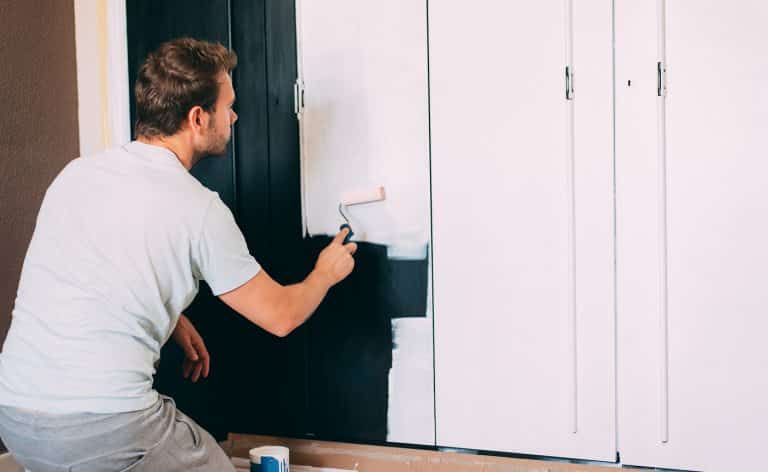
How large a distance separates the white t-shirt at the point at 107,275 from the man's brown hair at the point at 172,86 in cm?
11

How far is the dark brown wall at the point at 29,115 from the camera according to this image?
2.04 meters

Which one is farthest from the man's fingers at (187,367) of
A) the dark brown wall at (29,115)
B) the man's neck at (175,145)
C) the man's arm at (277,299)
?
the dark brown wall at (29,115)

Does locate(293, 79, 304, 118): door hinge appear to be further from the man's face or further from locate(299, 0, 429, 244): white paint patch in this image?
the man's face

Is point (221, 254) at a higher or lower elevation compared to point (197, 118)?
lower

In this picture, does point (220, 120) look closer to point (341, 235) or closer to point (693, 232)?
point (341, 235)

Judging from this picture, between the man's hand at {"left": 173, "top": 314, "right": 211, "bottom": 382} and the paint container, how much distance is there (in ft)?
0.94

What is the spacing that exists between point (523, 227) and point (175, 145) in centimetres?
96

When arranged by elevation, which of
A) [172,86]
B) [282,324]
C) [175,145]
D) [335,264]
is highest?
[172,86]

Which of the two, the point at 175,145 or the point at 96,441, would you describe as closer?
the point at 96,441

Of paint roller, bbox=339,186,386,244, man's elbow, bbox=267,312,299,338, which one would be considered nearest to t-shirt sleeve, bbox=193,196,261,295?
man's elbow, bbox=267,312,299,338

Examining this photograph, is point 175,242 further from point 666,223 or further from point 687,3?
point 687,3

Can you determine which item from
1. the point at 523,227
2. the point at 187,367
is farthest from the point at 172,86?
the point at 523,227

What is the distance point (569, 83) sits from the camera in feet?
6.25

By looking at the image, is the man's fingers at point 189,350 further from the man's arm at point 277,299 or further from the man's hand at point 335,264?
the man's hand at point 335,264
